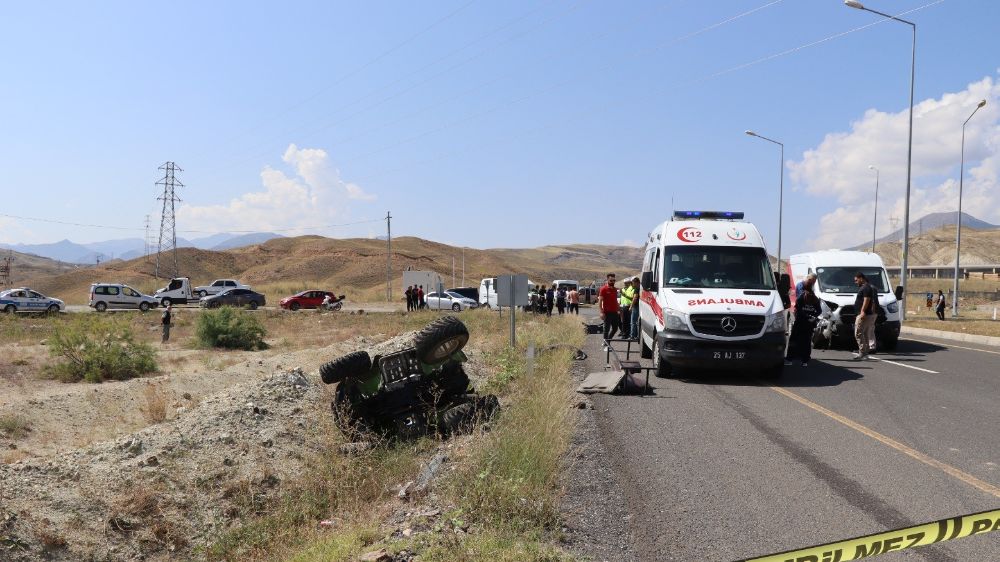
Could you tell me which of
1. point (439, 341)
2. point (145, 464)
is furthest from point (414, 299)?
point (145, 464)

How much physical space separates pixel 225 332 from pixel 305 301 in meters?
24.0

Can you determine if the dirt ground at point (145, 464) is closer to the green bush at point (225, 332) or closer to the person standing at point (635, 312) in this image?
the person standing at point (635, 312)

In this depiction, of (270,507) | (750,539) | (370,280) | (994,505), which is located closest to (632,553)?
(750,539)

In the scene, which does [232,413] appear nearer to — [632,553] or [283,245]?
[632,553]

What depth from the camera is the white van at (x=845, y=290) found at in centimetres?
1770

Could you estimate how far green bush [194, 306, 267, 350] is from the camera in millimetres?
27141

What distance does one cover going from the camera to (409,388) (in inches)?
406

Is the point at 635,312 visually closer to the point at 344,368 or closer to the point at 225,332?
the point at 344,368

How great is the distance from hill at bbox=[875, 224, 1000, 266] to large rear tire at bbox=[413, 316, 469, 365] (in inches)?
6137

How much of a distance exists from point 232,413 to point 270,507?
9.40ft

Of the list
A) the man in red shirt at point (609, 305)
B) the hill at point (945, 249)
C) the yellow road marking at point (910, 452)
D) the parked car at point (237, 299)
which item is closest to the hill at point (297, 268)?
the parked car at point (237, 299)

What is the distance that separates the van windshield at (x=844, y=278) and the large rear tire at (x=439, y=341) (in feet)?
39.7

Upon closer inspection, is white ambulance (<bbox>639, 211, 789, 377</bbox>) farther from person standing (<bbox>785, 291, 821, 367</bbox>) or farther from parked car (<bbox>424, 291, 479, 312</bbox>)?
parked car (<bbox>424, 291, 479, 312</bbox>)

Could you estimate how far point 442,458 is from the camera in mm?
8062
